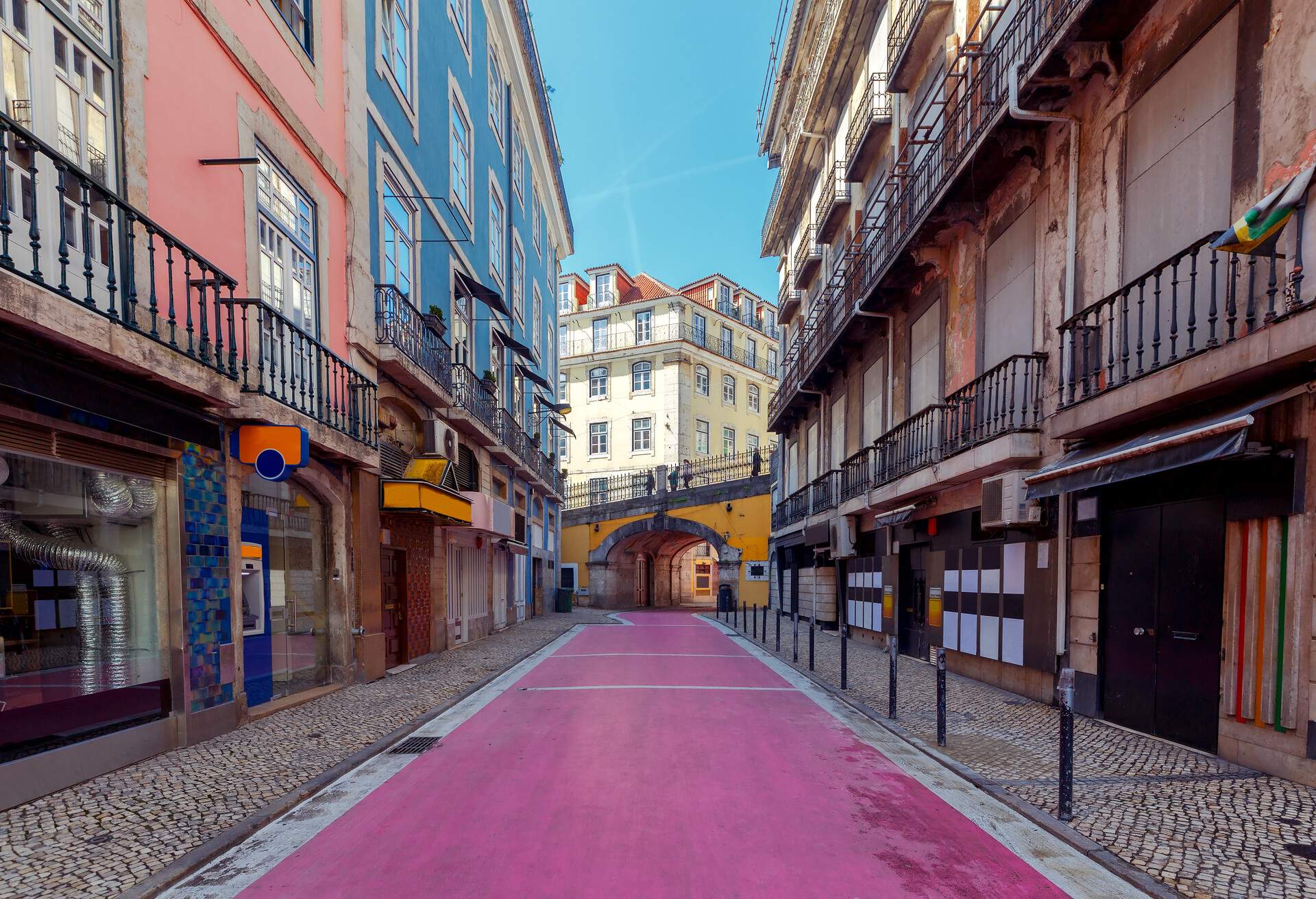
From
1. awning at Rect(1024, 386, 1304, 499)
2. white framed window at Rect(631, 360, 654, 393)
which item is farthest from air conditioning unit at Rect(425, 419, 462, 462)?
white framed window at Rect(631, 360, 654, 393)

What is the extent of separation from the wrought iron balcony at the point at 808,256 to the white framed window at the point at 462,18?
10328 mm

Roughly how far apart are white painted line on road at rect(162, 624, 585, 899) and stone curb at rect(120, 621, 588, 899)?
4 cm

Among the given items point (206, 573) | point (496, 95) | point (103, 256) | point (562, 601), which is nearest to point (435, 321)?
point (206, 573)

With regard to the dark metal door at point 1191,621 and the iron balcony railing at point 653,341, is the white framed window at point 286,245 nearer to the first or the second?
the dark metal door at point 1191,621

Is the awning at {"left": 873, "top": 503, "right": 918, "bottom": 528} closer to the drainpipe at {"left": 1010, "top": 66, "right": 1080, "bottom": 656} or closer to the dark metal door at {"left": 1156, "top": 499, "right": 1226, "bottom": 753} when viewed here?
the drainpipe at {"left": 1010, "top": 66, "right": 1080, "bottom": 656}

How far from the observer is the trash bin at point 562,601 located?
27.9m

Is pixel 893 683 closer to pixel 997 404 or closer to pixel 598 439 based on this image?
pixel 997 404

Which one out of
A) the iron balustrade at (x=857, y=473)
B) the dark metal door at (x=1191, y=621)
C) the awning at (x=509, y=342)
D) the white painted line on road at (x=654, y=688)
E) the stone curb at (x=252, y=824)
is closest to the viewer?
the stone curb at (x=252, y=824)

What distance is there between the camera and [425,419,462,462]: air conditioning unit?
12742 mm

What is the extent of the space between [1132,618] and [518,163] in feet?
70.4

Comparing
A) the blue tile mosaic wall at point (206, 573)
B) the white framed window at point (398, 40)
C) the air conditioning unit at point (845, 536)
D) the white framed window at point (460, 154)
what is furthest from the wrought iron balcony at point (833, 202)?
the blue tile mosaic wall at point (206, 573)

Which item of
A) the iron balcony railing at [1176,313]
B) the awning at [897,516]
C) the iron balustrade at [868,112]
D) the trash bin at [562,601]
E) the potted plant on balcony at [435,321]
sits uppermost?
the iron balustrade at [868,112]

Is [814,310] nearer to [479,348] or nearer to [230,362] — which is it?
[479,348]

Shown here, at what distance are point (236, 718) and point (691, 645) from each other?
375 inches
